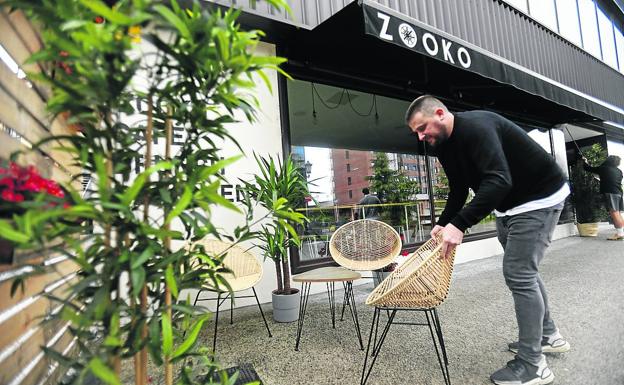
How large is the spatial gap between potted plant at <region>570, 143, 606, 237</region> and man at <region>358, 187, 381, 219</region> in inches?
229

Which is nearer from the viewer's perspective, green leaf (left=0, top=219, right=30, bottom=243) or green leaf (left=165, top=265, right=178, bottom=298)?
green leaf (left=0, top=219, right=30, bottom=243)

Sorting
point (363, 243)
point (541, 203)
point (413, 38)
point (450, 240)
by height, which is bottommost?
point (363, 243)

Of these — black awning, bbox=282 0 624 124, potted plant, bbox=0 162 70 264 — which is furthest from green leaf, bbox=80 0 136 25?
black awning, bbox=282 0 624 124

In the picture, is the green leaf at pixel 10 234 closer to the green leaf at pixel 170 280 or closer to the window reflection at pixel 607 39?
the green leaf at pixel 170 280

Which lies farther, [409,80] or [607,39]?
[607,39]

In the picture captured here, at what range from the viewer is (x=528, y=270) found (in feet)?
5.76

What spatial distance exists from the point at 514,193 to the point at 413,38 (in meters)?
1.83

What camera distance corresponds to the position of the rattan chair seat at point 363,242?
296cm

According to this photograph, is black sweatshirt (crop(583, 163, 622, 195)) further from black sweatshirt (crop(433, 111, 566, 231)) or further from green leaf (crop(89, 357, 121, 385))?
green leaf (crop(89, 357, 121, 385))

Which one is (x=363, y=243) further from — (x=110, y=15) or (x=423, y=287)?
(x=110, y=15)

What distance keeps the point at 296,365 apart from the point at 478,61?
346 centimetres

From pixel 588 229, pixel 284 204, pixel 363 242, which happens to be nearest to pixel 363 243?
pixel 363 242

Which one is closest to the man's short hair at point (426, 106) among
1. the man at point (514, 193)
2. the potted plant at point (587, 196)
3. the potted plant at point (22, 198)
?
the man at point (514, 193)

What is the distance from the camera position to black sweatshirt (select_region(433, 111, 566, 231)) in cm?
161
